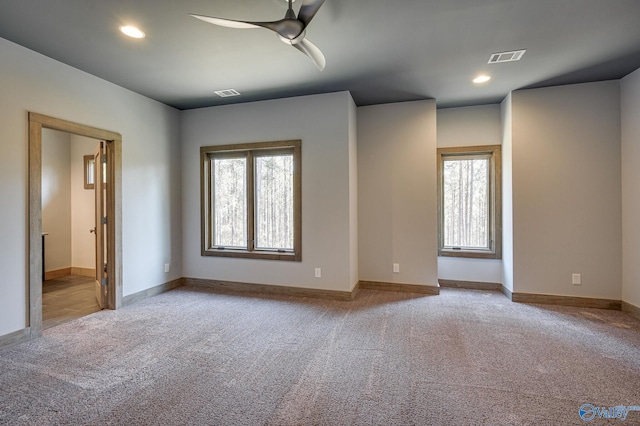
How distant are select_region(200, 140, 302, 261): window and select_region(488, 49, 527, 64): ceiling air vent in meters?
2.42

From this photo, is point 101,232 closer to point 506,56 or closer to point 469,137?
point 506,56

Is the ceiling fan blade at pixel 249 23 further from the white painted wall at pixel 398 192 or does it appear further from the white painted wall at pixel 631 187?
the white painted wall at pixel 631 187

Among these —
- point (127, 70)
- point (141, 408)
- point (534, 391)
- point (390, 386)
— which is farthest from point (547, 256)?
point (127, 70)

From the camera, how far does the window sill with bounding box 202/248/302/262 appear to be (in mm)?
4227

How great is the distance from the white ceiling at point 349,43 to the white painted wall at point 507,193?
1.48 feet

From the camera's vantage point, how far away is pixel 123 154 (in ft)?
12.6

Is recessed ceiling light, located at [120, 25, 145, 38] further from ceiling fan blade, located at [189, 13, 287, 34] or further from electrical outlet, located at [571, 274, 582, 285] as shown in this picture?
electrical outlet, located at [571, 274, 582, 285]

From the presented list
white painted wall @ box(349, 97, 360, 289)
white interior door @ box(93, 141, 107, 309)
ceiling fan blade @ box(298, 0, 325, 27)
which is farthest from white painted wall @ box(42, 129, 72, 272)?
ceiling fan blade @ box(298, 0, 325, 27)

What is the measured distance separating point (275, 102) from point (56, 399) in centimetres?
379

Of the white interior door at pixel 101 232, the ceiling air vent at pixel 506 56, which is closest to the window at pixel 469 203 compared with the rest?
the ceiling air vent at pixel 506 56

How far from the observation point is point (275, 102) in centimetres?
428

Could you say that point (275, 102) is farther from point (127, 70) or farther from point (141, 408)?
point (141, 408)

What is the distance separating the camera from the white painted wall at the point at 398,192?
14.0 feet

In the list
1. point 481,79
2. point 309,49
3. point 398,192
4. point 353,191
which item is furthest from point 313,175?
point 481,79
